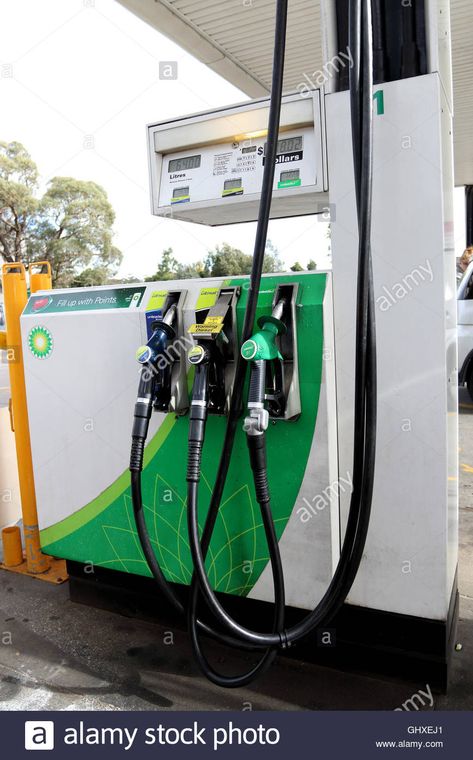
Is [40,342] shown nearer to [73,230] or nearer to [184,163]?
[184,163]

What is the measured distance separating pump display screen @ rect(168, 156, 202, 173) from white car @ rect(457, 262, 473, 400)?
243 inches

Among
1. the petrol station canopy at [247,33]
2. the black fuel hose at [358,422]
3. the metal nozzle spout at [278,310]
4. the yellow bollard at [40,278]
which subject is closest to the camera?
the black fuel hose at [358,422]

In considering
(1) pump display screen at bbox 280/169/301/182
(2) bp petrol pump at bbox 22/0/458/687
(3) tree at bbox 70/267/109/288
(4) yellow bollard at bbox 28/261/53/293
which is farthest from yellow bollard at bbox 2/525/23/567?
(3) tree at bbox 70/267/109/288

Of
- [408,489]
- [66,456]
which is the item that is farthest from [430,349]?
[66,456]

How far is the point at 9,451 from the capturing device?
3.75 metres

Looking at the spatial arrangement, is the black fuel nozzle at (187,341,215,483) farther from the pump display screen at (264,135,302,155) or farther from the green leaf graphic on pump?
the pump display screen at (264,135,302,155)

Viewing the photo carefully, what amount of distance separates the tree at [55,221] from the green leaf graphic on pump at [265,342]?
3149cm

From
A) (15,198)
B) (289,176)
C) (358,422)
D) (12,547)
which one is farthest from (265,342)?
(15,198)

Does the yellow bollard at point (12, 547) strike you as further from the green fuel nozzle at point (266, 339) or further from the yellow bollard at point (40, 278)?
the green fuel nozzle at point (266, 339)

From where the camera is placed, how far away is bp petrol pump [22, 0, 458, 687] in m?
2.05

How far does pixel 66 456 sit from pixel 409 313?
169 cm

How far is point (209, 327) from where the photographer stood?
84.7 inches

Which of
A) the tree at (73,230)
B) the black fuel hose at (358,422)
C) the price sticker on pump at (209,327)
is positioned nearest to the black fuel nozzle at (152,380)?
the price sticker on pump at (209,327)

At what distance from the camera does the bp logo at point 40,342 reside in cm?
282
